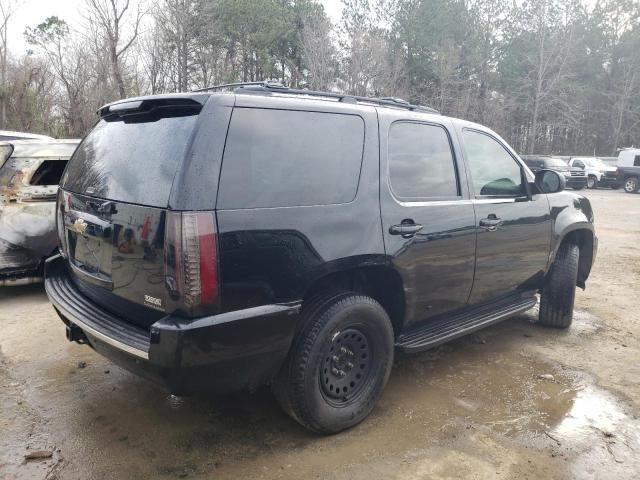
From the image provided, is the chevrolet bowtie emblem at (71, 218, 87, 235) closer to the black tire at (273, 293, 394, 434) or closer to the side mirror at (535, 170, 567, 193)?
the black tire at (273, 293, 394, 434)

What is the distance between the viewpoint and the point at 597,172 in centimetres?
2567

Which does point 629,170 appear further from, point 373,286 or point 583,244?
point 373,286

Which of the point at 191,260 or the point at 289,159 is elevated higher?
the point at 289,159

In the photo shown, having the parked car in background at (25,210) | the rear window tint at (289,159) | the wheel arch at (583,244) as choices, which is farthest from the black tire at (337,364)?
the parked car in background at (25,210)

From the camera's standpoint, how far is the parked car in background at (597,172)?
25.4 meters

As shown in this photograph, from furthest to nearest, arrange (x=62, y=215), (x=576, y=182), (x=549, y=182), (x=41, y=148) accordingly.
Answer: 1. (x=576, y=182)
2. (x=41, y=148)
3. (x=549, y=182)
4. (x=62, y=215)

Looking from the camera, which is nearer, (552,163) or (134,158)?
(134,158)

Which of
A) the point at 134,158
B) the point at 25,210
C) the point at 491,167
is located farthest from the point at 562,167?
the point at 134,158

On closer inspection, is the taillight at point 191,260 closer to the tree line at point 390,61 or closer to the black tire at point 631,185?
the tree line at point 390,61

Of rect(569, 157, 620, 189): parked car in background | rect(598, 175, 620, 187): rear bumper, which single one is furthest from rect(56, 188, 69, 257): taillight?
rect(598, 175, 620, 187): rear bumper

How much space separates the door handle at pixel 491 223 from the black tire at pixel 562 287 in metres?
1.30

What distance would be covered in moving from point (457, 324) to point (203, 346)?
206 cm

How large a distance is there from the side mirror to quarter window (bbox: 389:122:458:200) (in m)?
1.19

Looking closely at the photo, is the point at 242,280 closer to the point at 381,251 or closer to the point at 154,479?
the point at 381,251
